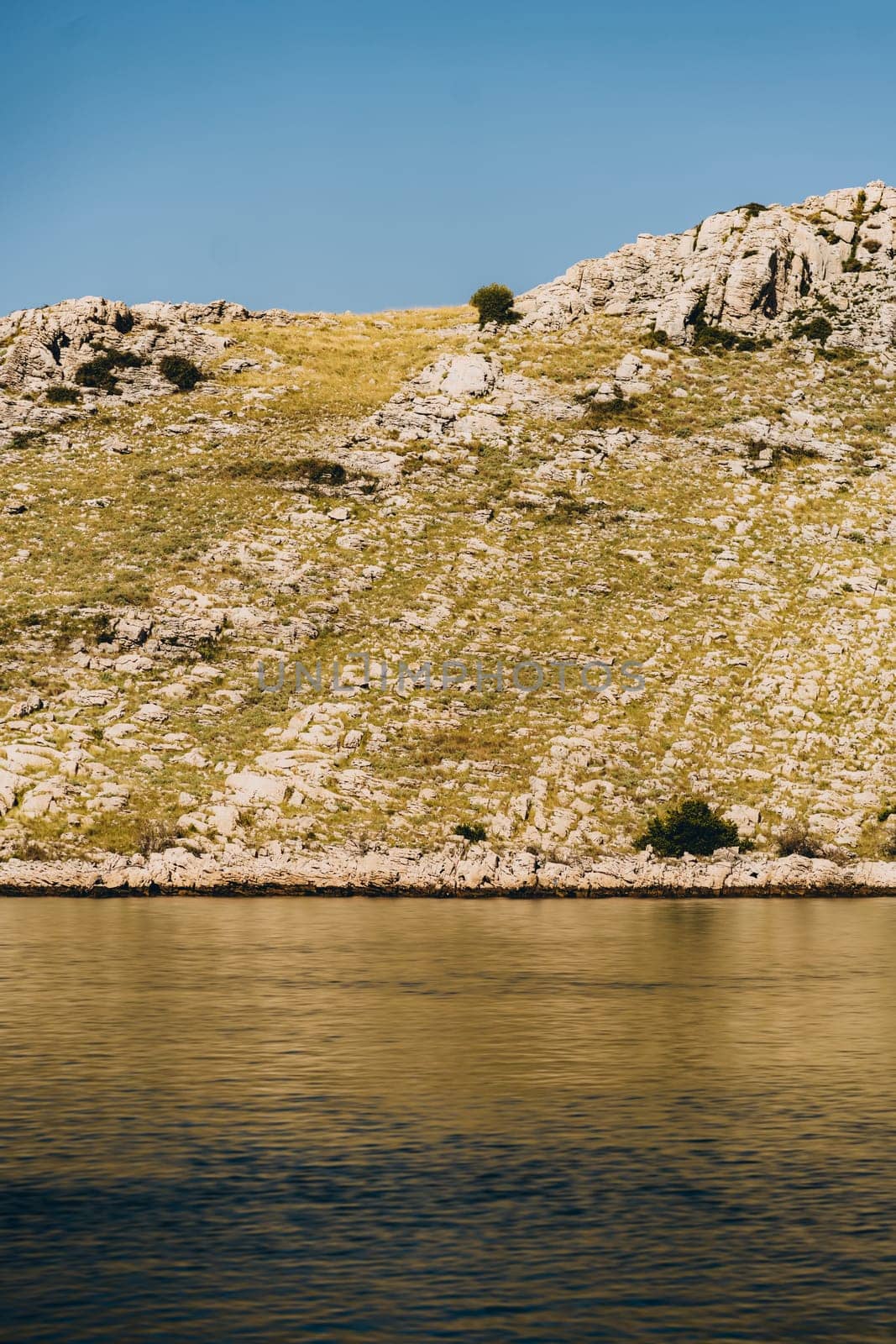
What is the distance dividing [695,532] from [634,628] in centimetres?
1037

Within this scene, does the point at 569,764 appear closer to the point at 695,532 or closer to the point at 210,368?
the point at 695,532

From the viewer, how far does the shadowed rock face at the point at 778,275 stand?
91.4 m

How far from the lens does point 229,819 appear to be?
50.2 m

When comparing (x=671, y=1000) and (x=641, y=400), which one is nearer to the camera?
(x=671, y=1000)

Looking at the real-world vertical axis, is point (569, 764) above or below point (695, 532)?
below

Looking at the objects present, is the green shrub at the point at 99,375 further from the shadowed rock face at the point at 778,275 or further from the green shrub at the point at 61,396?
the shadowed rock face at the point at 778,275

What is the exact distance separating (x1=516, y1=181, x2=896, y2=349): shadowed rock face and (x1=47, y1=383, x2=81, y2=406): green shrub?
3196cm

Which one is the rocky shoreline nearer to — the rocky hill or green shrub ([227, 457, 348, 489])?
the rocky hill

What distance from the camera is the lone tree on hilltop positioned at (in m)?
98.8

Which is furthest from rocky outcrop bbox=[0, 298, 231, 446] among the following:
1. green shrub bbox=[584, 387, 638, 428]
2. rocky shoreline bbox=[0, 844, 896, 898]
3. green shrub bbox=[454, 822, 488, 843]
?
green shrub bbox=[454, 822, 488, 843]

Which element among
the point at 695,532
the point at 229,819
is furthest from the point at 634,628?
the point at 229,819

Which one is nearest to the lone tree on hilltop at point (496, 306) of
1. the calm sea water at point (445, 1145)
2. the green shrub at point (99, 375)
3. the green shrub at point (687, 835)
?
the green shrub at point (99, 375)

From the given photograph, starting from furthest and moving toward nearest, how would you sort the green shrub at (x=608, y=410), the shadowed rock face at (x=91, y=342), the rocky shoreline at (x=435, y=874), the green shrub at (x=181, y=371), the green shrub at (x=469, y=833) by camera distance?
the green shrub at (x=181, y=371)
the shadowed rock face at (x=91, y=342)
the green shrub at (x=608, y=410)
the green shrub at (x=469, y=833)
the rocky shoreline at (x=435, y=874)

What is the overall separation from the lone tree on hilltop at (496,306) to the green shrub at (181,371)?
70.6 ft
